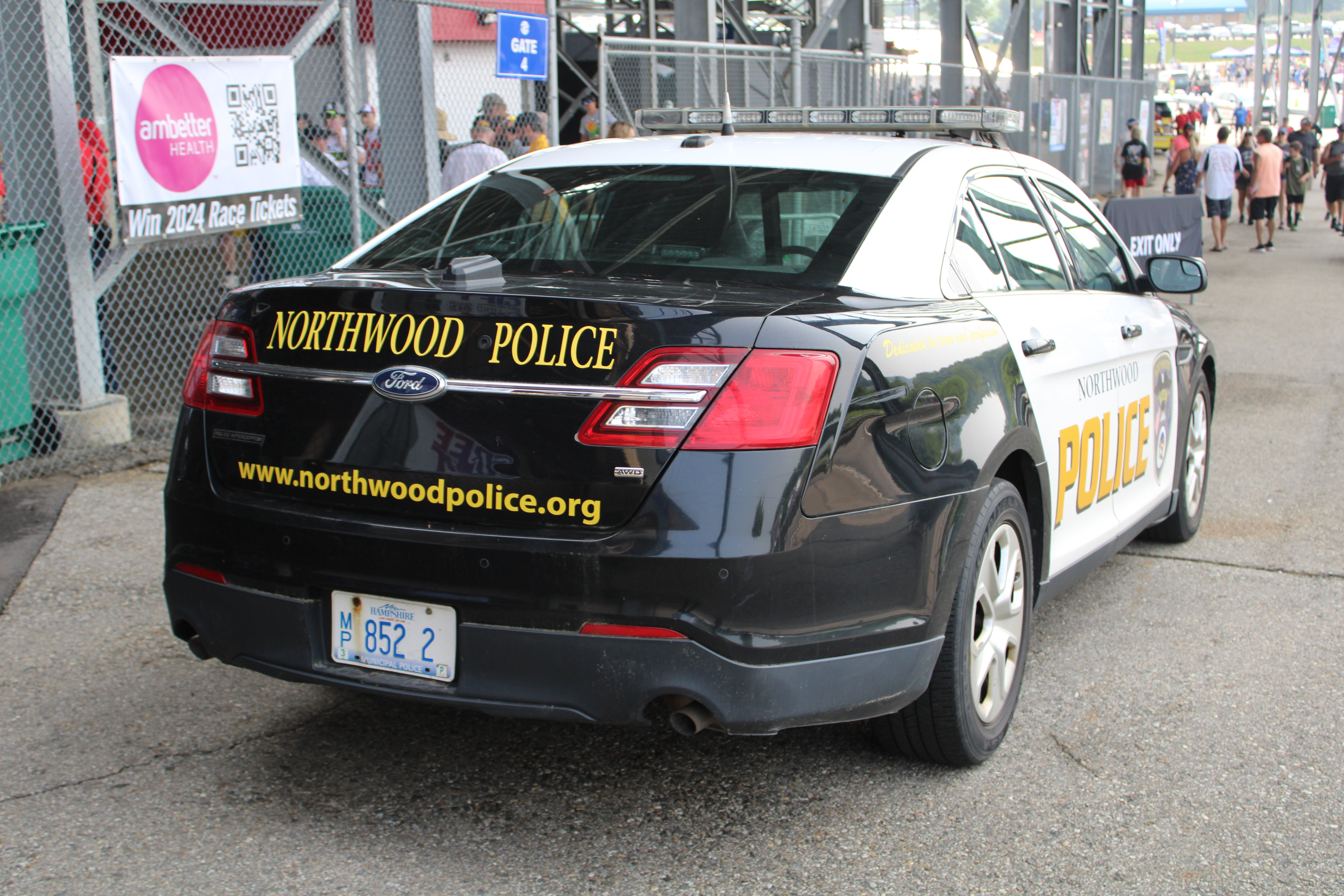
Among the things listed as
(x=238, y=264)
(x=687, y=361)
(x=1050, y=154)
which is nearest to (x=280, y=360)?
(x=687, y=361)

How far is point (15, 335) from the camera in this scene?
6.53 metres

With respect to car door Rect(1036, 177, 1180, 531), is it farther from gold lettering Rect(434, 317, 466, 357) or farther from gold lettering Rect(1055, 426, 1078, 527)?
gold lettering Rect(434, 317, 466, 357)

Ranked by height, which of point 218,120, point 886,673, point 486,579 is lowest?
point 886,673

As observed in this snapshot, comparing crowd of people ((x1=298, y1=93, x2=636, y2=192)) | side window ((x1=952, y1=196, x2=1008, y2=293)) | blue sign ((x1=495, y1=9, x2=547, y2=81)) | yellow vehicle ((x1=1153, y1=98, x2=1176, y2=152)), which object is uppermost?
yellow vehicle ((x1=1153, y1=98, x2=1176, y2=152))

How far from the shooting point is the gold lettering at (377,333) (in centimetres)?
284

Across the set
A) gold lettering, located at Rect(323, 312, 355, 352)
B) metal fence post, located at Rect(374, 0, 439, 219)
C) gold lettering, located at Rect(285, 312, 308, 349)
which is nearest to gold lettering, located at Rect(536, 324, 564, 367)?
gold lettering, located at Rect(323, 312, 355, 352)

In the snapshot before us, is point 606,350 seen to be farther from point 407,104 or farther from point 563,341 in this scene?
point 407,104

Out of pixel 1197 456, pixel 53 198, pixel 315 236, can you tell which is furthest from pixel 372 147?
pixel 1197 456

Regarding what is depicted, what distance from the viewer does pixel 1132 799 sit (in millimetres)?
3199

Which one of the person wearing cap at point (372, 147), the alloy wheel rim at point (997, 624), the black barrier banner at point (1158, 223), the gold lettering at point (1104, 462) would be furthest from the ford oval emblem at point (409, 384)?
the black barrier banner at point (1158, 223)

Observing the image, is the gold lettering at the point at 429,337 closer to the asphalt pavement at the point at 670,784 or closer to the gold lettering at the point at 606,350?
the gold lettering at the point at 606,350

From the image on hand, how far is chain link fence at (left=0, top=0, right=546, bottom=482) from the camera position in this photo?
6.69m

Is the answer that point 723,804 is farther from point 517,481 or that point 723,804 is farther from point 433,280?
point 433,280

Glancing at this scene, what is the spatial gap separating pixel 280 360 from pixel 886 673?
154 centimetres
